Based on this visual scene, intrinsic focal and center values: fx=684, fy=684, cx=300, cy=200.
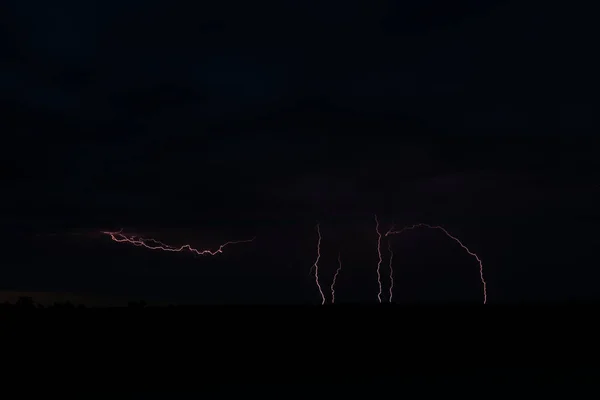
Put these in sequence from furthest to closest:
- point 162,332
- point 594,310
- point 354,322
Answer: point 594,310, point 354,322, point 162,332

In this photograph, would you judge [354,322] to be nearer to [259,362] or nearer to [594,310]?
[259,362]

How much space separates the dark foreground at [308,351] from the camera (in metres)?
10.8

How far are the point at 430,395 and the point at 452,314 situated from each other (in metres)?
3.87

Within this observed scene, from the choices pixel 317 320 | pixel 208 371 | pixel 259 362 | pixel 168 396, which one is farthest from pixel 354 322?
pixel 168 396

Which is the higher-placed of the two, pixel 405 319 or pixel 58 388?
A: pixel 405 319

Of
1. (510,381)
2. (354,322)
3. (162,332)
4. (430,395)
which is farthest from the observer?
(354,322)

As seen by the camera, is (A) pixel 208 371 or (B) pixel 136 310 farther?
(B) pixel 136 310

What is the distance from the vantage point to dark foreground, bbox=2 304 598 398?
10797 mm

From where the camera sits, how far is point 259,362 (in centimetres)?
1209

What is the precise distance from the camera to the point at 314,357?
1232 cm

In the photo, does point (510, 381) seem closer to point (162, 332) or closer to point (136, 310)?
point (162, 332)

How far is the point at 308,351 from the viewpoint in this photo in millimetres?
12391

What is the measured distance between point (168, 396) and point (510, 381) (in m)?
5.42

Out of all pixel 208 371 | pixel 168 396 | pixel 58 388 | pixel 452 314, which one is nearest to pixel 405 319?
pixel 452 314
